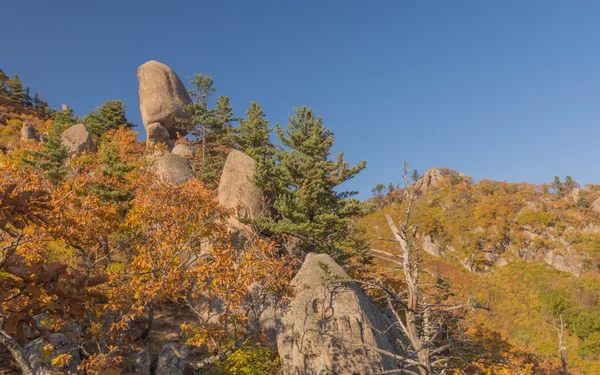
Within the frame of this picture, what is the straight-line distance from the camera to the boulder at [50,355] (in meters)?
8.96

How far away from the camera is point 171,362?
10586 millimetres

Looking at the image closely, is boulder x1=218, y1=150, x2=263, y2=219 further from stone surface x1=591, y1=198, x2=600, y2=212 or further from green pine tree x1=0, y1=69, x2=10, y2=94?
stone surface x1=591, y1=198, x2=600, y2=212

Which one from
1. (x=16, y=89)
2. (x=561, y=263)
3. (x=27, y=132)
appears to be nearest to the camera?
(x=27, y=132)

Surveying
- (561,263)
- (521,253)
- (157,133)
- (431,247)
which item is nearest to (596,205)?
(561,263)

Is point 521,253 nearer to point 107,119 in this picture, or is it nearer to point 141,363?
point 141,363

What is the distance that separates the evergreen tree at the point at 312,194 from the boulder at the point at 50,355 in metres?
9.24

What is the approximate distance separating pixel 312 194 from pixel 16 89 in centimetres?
5885

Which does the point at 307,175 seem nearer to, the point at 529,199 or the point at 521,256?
the point at 521,256

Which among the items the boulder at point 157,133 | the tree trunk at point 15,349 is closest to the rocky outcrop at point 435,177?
the boulder at point 157,133

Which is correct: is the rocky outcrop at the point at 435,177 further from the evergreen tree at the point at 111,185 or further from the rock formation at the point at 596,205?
the evergreen tree at the point at 111,185

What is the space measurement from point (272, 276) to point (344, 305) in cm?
449

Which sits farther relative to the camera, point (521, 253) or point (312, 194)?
point (521, 253)

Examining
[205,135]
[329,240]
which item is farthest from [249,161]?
[205,135]

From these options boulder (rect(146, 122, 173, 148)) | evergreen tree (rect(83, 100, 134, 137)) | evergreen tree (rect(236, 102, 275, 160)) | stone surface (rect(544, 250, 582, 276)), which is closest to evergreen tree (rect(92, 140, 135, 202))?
evergreen tree (rect(236, 102, 275, 160))
